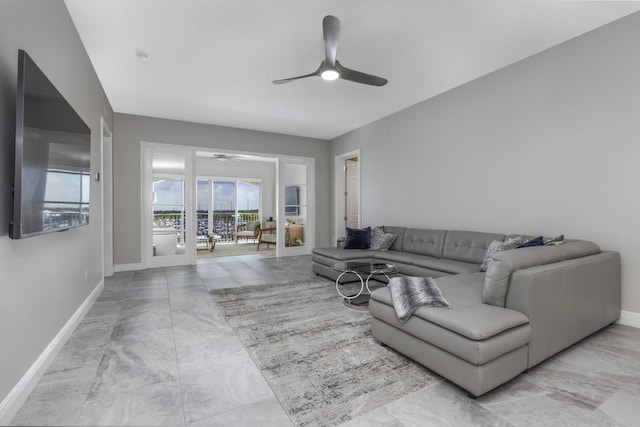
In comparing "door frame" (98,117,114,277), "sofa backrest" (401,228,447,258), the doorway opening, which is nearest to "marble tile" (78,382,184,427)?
"sofa backrest" (401,228,447,258)

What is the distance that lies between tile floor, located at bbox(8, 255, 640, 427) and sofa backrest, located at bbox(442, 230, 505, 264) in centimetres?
130

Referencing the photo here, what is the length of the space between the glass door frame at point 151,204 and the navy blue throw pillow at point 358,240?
3.07m

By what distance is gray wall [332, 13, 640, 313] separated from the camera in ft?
9.06

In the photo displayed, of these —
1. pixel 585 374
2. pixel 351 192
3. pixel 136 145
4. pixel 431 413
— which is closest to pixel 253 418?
pixel 431 413

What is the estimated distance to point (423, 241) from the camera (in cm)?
445

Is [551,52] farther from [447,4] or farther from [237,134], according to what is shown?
[237,134]

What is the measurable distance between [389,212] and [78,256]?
14.8ft

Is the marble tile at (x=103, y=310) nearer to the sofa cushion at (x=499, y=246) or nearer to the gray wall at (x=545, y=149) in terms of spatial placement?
the sofa cushion at (x=499, y=246)

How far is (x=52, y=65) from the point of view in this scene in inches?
89.7

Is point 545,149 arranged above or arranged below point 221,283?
above

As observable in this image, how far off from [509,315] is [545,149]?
239 cm

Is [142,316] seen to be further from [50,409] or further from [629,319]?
[629,319]

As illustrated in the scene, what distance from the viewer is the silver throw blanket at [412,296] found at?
6.71ft

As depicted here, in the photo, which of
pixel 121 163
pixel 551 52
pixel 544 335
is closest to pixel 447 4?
pixel 551 52
